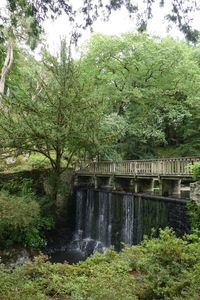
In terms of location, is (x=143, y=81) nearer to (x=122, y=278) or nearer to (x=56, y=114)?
(x=56, y=114)

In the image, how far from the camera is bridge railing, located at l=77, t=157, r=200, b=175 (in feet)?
39.6

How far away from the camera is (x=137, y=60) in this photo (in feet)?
70.8

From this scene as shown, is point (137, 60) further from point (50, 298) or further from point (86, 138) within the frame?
point (50, 298)

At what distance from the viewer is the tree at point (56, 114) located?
15273 millimetres

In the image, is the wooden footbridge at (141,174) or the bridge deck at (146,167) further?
the wooden footbridge at (141,174)

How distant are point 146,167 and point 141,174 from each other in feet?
1.44

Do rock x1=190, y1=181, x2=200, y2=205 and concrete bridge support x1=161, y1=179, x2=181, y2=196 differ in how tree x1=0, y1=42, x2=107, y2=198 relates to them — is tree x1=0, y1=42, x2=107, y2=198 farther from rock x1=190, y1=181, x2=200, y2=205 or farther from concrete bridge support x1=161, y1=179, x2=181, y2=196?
rock x1=190, y1=181, x2=200, y2=205

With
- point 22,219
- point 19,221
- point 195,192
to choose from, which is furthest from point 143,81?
point 19,221

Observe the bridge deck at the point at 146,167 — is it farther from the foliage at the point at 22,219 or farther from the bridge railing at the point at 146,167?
the foliage at the point at 22,219

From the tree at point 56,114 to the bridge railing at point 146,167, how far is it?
215 cm

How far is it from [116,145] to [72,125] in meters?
6.63

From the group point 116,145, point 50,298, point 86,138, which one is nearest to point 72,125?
point 86,138

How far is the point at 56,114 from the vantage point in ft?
51.8

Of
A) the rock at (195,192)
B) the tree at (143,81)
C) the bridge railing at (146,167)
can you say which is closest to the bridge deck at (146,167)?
the bridge railing at (146,167)
